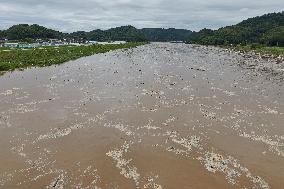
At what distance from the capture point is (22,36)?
6614 inches

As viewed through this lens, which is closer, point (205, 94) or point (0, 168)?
point (0, 168)

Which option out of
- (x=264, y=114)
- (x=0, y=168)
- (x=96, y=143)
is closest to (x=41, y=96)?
(x=96, y=143)

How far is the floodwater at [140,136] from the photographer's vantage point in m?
15.2

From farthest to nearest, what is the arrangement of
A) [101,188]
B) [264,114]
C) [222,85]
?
[222,85] < [264,114] < [101,188]

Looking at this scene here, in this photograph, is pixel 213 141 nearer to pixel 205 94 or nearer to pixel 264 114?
pixel 264 114

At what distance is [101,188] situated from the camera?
14102 millimetres

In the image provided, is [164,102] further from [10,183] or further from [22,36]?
[22,36]

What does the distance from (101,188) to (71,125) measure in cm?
925

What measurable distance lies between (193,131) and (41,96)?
15468 millimetres

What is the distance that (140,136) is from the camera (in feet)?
67.9

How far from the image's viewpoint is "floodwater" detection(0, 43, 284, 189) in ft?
49.8

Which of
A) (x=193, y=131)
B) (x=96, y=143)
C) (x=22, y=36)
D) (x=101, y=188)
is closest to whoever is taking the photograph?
(x=101, y=188)

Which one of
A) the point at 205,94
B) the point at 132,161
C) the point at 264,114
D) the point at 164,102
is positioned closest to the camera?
the point at 132,161

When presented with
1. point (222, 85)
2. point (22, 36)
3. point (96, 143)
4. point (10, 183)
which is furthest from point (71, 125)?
point (22, 36)
